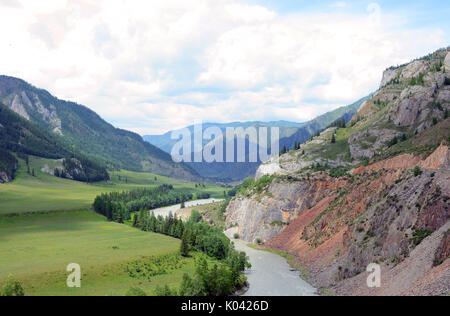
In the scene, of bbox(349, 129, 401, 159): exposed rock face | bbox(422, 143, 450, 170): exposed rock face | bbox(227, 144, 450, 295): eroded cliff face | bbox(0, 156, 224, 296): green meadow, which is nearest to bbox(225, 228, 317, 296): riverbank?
bbox(227, 144, 450, 295): eroded cliff face

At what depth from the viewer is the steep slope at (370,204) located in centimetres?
6556

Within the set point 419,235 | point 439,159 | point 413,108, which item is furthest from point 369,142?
point 419,235

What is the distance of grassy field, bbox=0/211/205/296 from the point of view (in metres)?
70.7

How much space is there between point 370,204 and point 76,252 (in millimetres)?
76094

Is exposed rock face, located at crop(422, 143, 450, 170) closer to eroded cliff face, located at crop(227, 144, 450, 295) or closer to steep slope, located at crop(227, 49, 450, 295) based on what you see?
eroded cliff face, located at crop(227, 144, 450, 295)

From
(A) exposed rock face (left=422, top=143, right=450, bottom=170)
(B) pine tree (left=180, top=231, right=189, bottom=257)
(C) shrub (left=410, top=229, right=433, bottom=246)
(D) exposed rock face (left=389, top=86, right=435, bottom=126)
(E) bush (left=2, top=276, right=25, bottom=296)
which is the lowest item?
(B) pine tree (left=180, top=231, right=189, bottom=257)

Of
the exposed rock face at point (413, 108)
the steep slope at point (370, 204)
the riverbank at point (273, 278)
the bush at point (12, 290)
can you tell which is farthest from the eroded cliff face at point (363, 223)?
the bush at point (12, 290)

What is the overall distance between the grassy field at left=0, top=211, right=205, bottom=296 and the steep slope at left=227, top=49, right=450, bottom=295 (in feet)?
121

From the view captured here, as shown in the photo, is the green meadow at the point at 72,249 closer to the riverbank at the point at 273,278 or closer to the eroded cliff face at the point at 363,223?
the riverbank at the point at 273,278

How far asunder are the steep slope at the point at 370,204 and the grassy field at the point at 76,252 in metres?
37.0

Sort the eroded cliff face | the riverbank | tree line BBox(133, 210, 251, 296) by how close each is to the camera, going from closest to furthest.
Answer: the eroded cliff face → tree line BBox(133, 210, 251, 296) → the riverbank

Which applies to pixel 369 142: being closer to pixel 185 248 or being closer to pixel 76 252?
pixel 185 248
